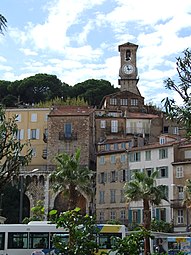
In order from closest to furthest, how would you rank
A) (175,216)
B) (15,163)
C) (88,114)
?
(15,163), (175,216), (88,114)

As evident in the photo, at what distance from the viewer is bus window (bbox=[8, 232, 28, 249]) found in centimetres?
3441

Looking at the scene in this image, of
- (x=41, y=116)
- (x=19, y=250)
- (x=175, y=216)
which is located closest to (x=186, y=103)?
(x=19, y=250)

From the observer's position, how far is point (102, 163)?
74062 millimetres

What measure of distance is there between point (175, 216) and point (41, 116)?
33.4 meters

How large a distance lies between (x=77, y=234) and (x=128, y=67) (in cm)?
10306

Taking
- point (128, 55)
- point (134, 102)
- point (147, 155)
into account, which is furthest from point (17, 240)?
point (128, 55)

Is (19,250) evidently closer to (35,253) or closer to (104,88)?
(35,253)

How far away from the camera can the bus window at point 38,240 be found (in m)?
34.2

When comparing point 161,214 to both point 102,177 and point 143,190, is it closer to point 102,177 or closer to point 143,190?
point 102,177

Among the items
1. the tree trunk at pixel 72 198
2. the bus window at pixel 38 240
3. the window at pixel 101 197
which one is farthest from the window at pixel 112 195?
the bus window at pixel 38 240

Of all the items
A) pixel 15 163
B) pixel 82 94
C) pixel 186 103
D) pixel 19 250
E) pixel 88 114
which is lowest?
Answer: pixel 19 250

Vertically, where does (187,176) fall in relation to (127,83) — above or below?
below

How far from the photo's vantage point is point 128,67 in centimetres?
11694

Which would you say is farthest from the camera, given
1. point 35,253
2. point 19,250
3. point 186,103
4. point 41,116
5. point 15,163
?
point 41,116
